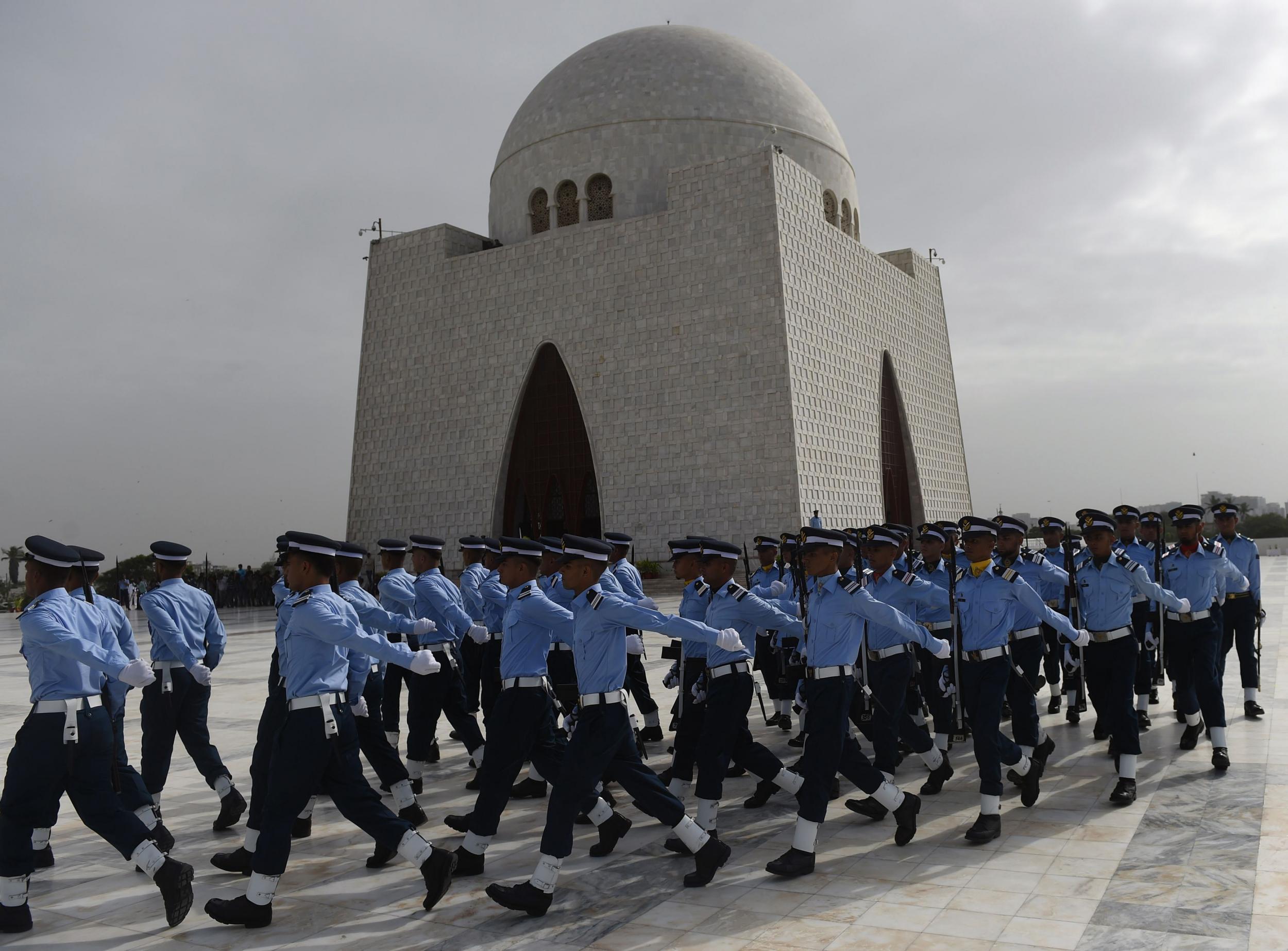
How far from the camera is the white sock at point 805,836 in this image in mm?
4402

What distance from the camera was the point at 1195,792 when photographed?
548 centimetres

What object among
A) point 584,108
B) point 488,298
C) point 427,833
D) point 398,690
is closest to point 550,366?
point 488,298

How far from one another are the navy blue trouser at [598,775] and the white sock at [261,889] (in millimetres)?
1066

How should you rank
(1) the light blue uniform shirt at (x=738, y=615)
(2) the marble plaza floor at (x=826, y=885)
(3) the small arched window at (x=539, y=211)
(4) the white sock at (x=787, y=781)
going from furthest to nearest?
(3) the small arched window at (x=539, y=211), (4) the white sock at (x=787, y=781), (1) the light blue uniform shirt at (x=738, y=615), (2) the marble plaza floor at (x=826, y=885)

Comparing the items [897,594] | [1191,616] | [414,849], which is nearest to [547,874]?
[414,849]

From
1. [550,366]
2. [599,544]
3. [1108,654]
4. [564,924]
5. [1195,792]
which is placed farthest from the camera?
[550,366]

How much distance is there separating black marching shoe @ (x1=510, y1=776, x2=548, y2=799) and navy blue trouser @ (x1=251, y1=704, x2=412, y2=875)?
6.25 ft

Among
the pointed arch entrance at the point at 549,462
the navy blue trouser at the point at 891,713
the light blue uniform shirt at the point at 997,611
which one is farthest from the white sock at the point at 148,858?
the pointed arch entrance at the point at 549,462

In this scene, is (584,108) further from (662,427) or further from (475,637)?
(475,637)

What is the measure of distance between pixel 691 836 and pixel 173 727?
2929 mm

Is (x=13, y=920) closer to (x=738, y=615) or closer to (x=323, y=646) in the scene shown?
(x=323, y=646)

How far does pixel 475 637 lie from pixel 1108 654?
3.75 meters

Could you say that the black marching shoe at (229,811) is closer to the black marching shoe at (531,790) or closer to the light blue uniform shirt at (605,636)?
the black marching shoe at (531,790)

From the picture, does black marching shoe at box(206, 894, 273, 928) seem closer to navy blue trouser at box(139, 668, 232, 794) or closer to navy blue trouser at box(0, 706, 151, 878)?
navy blue trouser at box(0, 706, 151, 878)
